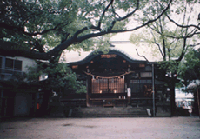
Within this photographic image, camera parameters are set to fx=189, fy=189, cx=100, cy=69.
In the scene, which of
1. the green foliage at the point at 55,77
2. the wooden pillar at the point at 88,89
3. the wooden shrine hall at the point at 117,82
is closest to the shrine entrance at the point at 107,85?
the wooden shrine hall at the point at 117,82

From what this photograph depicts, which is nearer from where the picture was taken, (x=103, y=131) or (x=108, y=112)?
(x=103, y=131)

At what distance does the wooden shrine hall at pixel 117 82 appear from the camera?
20.1 meters

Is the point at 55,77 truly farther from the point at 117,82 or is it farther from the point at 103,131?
the point at 103,131

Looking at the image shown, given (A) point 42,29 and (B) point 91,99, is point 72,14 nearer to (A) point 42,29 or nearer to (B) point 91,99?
(A) point 42,29

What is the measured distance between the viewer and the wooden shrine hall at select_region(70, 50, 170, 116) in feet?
66.0

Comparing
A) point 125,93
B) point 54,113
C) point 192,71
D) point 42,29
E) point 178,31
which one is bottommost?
point 54,113

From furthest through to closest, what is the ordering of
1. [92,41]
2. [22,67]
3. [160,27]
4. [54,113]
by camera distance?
[22,67]
[54,113]
[160,27]
[92,41]

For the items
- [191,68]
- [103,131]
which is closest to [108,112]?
[191,68]

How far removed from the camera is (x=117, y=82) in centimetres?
2150

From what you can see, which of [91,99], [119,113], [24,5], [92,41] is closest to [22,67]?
[91,99]

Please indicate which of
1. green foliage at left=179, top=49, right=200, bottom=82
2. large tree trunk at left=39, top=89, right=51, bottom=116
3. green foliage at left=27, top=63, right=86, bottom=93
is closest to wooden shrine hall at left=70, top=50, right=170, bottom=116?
green foliage at left=27, top=63, right=86, bottom=93

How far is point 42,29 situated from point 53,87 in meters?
7.96

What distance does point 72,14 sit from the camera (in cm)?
852

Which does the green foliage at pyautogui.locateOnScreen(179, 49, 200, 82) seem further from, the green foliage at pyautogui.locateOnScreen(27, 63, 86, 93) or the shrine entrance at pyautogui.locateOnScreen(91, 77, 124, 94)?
the green foliage at pyautogui.locateOnScreen(27, 63, 86, 93)
